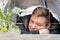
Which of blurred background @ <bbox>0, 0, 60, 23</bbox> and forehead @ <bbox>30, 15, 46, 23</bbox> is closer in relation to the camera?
forehead @ <bbox>30, 15, 46, 23</bbox>

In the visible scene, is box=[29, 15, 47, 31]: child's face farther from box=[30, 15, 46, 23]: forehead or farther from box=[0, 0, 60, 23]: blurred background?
box=[0, 0, 60, 23]: blurred background

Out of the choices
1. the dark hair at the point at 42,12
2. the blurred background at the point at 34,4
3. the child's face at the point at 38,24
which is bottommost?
the child's face at the point at 38,24

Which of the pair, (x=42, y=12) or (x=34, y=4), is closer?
(x=42, y=12)

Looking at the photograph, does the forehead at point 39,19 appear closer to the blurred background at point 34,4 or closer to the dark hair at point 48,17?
the dark hair at point 48,17

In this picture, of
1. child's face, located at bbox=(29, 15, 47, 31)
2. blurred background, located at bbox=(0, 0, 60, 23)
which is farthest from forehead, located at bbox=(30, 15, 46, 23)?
blurred background, located at bbox=(0, 0, 60, 23)

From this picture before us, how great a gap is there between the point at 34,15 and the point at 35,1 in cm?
28

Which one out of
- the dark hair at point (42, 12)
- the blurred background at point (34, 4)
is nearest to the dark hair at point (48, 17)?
the dark hair at point (42, 12)

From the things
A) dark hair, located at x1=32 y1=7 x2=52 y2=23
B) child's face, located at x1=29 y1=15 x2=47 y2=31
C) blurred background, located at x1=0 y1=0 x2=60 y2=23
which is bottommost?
child's face, located at x1=29 y1=15 x2=47 y2=31

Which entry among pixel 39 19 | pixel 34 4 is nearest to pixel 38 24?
pixel 39 19

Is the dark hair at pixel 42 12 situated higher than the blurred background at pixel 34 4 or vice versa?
the blurred background at pixel 34 4

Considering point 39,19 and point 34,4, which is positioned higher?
point 34,4

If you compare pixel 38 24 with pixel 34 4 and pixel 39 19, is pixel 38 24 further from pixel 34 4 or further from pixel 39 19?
pixel 34 4

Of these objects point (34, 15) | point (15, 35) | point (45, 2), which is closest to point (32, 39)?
point (15, 35)

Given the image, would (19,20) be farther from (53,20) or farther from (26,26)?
(53,20)
